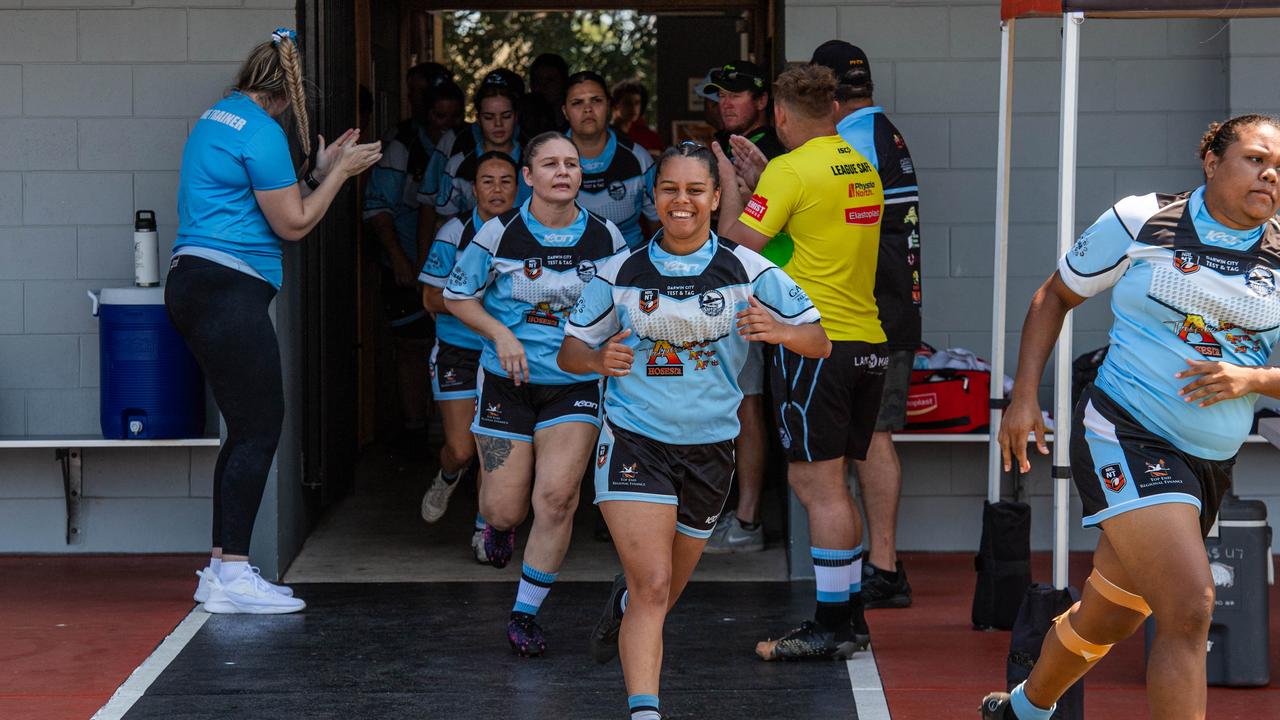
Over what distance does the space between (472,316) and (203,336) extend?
1.06 metres

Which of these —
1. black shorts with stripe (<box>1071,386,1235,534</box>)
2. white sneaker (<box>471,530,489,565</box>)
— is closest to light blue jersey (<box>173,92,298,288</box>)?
white sneaker (<box>471,530,489,565</box>)

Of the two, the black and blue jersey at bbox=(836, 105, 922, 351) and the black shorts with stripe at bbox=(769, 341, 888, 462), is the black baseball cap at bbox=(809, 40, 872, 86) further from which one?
the black shorts with stripe at bbox=(769, 341, 888, 462)

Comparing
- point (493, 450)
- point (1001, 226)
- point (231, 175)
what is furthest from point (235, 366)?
point (1001, 226)

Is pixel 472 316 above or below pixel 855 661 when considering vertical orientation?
above

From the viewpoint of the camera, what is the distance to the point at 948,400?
6387 millimetres

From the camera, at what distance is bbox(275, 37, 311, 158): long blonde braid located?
5723 millimetres

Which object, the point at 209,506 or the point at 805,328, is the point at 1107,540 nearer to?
the point at 805,328

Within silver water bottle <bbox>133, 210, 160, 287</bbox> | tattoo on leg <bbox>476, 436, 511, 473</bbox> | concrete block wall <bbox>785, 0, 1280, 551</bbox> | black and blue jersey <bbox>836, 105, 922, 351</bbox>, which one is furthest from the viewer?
concrete block wall <bbox>785, 0, 1280, 551</bbox>

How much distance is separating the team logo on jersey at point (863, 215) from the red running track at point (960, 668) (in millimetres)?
1445

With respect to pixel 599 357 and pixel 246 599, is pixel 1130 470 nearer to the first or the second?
pixel 599 357

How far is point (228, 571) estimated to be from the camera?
582 centimetres

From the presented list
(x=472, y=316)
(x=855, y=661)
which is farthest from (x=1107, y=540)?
(x=472, y=316)

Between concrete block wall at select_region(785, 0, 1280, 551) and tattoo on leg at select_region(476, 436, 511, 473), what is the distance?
6.46 feet

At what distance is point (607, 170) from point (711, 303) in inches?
100
